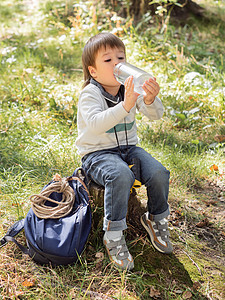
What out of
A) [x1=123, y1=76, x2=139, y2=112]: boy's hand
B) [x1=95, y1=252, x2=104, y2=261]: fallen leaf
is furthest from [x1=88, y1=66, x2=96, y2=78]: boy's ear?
[x1=95, y1=252, x2=104, y2=261]: fallen leaf

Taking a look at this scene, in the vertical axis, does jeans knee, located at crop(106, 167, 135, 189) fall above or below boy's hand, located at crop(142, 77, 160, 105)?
below

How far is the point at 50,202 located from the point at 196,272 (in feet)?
3.49

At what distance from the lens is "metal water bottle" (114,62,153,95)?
6.61 feet

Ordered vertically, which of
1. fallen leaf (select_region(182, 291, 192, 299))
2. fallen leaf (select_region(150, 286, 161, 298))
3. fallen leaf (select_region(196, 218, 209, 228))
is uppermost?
fallen leaf (select_region(182, 291, 192, 299))

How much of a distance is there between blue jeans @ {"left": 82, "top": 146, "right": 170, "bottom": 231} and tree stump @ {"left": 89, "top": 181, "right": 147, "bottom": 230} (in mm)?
83

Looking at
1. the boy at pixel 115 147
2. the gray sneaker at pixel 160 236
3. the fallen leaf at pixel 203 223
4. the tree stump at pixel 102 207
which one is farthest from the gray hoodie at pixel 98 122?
the fallen leaf at pixel 203 223

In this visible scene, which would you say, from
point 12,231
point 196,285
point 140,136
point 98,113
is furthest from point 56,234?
point 140,136

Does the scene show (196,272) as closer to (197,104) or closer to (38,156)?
(38,156)

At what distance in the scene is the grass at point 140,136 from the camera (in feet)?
6.56

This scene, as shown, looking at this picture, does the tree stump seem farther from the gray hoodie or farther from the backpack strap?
the backpack strap

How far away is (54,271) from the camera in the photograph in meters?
1.97

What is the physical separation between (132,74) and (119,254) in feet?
3.63

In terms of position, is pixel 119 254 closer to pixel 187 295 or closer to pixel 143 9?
pixel 187 295

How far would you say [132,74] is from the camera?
2.01 m
